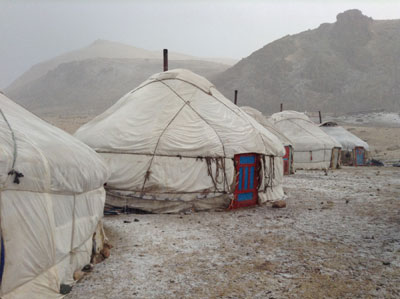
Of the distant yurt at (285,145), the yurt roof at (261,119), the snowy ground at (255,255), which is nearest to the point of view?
the snowy ground at (255,255)

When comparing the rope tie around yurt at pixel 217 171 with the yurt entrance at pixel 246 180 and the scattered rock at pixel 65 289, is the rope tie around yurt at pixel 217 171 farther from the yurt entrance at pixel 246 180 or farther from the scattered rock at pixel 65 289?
the scattered rock at pixel 65 289

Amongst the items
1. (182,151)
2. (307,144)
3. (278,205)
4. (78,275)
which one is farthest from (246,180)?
(307,144)

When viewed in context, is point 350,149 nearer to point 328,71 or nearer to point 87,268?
point 87,268

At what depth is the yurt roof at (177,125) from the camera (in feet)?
31.9

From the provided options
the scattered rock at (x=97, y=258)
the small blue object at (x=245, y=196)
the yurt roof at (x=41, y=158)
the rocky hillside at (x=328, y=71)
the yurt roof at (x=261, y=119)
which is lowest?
the scattered rock at (x=97, y=258)

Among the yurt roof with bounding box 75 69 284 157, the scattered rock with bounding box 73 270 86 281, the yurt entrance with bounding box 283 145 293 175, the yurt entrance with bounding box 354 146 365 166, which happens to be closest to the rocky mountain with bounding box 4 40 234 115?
the yurt entrance with bounding box 354 146 365 166

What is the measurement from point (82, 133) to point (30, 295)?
23.7 feet

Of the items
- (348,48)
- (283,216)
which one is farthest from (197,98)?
(348,48)

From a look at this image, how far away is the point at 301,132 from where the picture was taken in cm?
2211

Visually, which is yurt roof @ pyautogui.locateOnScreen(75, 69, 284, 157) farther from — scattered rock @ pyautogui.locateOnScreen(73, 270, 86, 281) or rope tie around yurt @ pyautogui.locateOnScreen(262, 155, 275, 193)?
scattered rock @ pyautogui.locateOnScreen(73, 270, 86, 281)

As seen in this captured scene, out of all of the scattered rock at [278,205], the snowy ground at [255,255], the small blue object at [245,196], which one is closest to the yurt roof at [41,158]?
the snowy ground at [255,255]

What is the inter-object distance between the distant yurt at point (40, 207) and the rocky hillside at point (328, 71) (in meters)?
58.1

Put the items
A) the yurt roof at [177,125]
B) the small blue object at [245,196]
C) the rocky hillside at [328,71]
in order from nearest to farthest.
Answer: the yurt roof at [177,125] → the small blue object at [245,196] → the rocky hillside at [328,71]

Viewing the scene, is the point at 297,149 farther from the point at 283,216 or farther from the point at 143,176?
the point at 143,176
